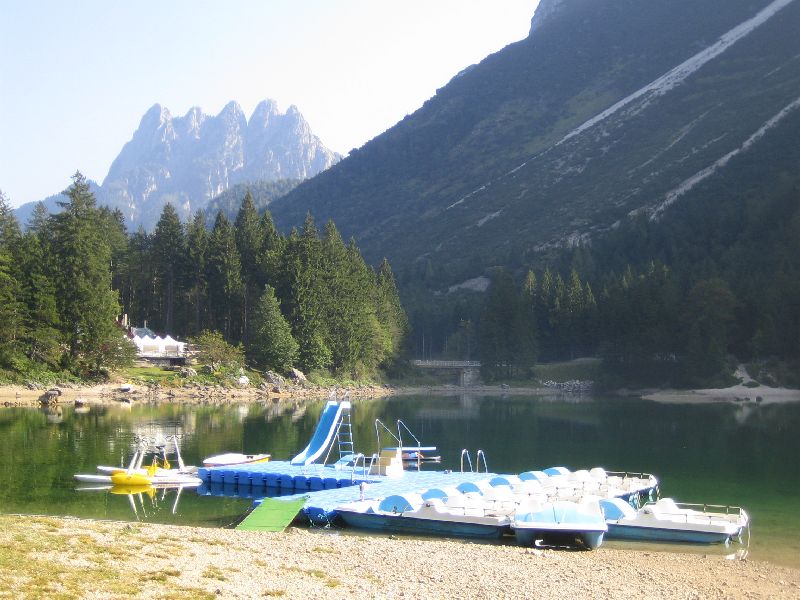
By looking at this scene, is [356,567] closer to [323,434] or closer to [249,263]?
[323,434]

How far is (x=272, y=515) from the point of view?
2572 centimetres

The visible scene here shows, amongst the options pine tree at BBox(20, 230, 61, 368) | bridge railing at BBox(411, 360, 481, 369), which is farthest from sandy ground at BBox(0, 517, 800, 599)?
bridge railing at BBox(411, 360, 481, 369)

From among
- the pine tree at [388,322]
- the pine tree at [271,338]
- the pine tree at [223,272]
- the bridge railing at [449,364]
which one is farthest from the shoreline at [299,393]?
the pine tree at [223,272]

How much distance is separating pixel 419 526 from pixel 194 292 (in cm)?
7737

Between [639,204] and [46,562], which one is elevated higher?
[639,204]

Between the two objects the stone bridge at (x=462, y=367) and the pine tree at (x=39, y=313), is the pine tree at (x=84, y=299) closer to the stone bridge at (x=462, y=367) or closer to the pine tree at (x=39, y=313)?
the pine tree at (x=39, y=313)

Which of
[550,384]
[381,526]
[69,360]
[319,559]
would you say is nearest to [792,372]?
[550,384]

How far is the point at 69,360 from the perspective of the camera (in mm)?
74500

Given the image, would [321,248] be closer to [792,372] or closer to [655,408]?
[655,408]

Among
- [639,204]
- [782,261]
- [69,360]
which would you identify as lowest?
[69,360]

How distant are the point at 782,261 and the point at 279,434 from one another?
3188 inches

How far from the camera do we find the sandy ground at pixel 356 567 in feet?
52.3

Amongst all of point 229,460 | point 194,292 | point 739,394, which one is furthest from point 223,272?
point 229,460

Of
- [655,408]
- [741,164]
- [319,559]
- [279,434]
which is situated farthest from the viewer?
[741,164]
